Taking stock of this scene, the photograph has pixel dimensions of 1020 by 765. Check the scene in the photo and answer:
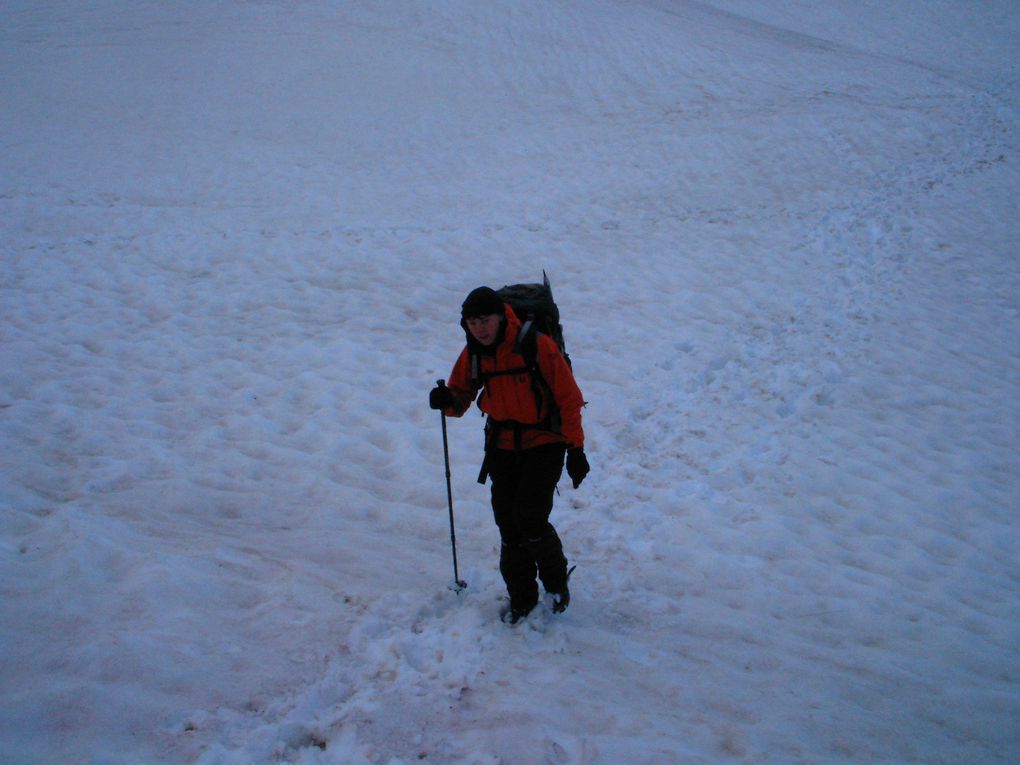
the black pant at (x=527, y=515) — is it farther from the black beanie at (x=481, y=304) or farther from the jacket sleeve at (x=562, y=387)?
the black beanie at (x=481, y=304)

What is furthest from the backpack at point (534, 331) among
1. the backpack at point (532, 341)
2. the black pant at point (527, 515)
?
the black pant at point (527, 515)

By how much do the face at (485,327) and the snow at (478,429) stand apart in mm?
1888

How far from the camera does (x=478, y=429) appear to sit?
24.1 feet

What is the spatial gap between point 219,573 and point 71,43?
2447 cm

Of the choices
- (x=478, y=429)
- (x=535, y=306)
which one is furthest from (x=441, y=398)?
(x=478, y=429)

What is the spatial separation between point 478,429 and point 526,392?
345 cm

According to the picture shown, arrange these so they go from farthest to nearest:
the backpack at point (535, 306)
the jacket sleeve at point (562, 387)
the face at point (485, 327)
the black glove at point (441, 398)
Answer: the black glove at point (441, 398)
the backpack at point (535, 306)
the jacket sleeve at point (562, 387)
the face at point (485, 327)

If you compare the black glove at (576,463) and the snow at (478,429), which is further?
the black glove at (576,463)

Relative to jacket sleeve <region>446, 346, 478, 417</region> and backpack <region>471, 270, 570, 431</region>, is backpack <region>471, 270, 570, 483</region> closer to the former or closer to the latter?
backpack <region>471, 270, 570, 431</region>

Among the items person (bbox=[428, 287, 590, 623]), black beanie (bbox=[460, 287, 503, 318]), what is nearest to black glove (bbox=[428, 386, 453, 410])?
person (bbox=[428, 287, 590, 623])

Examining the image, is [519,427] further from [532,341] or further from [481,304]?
[481,304]

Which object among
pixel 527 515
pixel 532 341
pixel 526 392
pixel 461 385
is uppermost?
pixel 532 341

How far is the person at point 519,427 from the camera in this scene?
388 cm

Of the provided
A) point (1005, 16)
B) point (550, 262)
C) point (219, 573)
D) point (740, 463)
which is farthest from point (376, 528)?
point (1005, 16)
